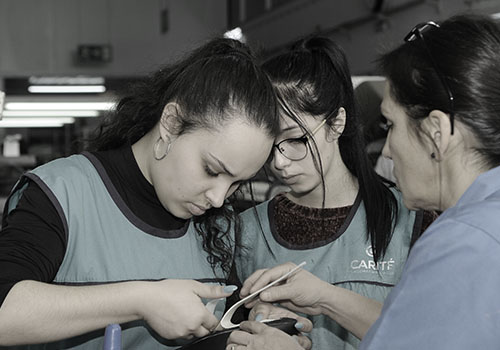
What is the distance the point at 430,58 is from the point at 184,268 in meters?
0.82

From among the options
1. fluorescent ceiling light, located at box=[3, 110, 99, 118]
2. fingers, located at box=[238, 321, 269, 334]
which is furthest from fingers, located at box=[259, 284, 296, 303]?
fluorescent ceiling light, located at box=[3, 110, 99, 118]

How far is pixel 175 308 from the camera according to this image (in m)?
1.29

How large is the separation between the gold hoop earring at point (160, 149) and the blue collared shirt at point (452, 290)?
0.70 metres

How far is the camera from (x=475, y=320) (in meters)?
0.99

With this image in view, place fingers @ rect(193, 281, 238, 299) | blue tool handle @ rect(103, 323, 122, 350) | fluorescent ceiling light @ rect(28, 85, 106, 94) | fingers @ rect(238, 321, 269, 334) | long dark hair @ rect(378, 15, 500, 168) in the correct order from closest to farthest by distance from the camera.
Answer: blue tool handle @ rect(103, 323, 122, 350), long dark hair @ rect(378, 15, 500, 168), fingers @ rect(193, 281, 238, 299), fingers @ rect(238, 321, 269, 334), fluorescent ceiling light @ rect(28, 85, 106, 94)

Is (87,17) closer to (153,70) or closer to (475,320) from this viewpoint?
(153,70)

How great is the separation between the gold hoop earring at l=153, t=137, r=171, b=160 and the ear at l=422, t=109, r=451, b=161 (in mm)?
630

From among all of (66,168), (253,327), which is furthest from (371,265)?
(66,168)

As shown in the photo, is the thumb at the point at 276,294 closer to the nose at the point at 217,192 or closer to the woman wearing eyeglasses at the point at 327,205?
the woman wearing eyeglasses at the point at 327,205

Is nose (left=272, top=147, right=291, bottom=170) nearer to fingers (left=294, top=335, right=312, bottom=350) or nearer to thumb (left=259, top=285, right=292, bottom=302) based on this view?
thumb (left=259, top=285, right=292, bottom=302)

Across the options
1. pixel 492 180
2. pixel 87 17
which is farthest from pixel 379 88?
pixel 87 17

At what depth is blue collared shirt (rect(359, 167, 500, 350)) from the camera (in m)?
0.99

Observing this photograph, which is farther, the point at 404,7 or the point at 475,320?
the point at 404,7

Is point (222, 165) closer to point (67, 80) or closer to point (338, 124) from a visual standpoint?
point (338, 124)
